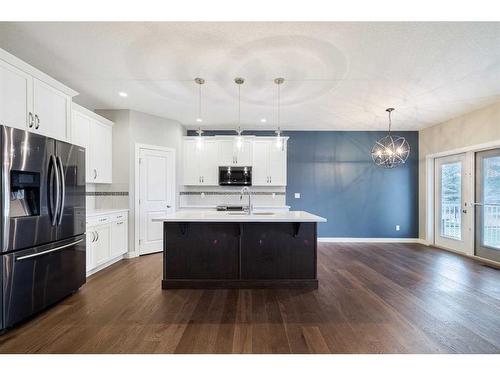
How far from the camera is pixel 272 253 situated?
3027 millimetres

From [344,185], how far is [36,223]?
5.47 m

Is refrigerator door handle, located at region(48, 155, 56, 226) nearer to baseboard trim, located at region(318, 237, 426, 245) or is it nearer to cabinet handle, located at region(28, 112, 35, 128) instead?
cabinet handle, located at region(28, 112, 35, 128)

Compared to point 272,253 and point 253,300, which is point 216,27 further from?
point 253,300

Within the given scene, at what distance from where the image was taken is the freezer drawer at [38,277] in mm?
2031

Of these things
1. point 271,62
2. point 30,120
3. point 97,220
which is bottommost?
point 97,220

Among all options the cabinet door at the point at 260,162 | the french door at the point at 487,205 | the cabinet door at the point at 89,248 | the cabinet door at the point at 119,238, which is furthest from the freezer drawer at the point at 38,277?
the french door at the point at 487,205

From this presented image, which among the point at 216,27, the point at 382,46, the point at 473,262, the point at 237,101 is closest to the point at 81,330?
the point at 216,27

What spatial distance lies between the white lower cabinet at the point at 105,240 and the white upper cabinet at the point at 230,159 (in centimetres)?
167

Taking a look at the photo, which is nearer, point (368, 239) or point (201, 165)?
point (201, 165)

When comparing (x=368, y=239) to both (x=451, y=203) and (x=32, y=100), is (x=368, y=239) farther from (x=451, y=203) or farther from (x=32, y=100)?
(x=32, y=100)

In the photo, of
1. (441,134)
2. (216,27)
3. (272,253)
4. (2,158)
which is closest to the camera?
(2,158)

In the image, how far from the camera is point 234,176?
5.21 meters

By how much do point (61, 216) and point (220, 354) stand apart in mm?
2140

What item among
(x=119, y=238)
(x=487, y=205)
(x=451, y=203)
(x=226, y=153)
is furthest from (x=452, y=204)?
(x=119, y=238)
